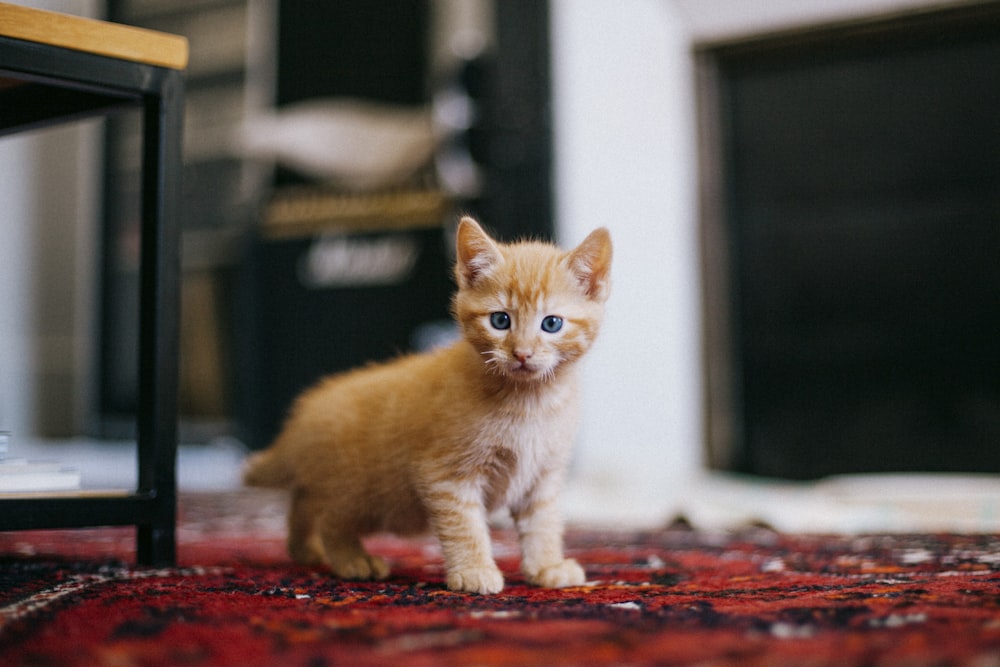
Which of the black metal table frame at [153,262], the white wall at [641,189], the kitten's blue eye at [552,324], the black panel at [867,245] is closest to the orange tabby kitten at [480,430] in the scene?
the kitten's blue eye at [552,324]

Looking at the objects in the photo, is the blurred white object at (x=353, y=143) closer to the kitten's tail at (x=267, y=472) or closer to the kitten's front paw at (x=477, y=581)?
the kitten's tail at (x=267, y=472)

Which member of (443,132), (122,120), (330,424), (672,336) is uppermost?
(122,120)

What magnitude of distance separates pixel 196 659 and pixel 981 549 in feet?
3.63

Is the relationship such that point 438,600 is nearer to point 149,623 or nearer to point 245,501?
point 149,623

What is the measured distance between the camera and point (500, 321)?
104cm

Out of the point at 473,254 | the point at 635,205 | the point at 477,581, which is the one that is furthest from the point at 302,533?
the point at 635,205

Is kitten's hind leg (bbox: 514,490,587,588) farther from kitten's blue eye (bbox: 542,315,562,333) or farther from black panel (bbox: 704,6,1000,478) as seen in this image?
black panel (bbox: 704,6,1000,478)

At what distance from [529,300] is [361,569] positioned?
0.40 m

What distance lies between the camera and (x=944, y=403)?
2703mm

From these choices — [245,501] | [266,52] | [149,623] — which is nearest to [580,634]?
[149,623]

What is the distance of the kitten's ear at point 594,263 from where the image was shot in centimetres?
107

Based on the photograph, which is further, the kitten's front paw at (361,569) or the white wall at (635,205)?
the white wall at (635,205)

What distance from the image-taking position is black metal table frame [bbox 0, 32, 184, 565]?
113cm

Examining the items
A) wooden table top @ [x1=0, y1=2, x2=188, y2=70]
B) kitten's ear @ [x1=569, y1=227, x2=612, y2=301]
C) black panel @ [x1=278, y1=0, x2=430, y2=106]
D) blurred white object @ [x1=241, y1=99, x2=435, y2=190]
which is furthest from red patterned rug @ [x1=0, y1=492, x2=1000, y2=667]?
black panel @ [x1=278, y1=0, x2=430, y2=106]
